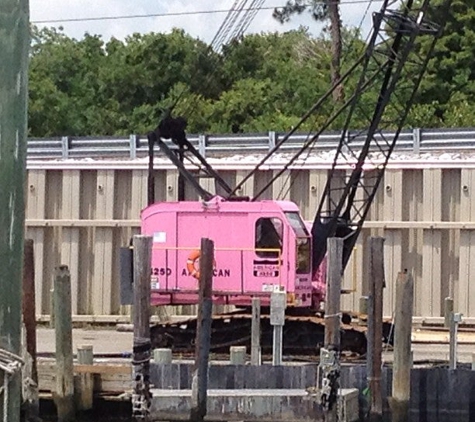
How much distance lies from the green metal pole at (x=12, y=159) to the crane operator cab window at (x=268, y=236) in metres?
16.4

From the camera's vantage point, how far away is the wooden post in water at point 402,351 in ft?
48.0

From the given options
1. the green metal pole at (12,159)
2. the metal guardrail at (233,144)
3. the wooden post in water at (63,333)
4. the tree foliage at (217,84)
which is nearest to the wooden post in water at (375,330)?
the wooden post in water at (63,333)

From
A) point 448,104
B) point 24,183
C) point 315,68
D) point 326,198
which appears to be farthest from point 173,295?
point 315,68

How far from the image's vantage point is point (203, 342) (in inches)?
581

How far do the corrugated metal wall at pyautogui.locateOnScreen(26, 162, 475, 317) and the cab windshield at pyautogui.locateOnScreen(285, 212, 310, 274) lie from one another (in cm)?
443

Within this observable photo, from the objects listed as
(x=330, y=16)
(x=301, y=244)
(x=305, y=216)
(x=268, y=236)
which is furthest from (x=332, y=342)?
(x=330, y=16)

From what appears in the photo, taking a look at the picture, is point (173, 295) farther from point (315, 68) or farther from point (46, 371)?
point (315, 68)

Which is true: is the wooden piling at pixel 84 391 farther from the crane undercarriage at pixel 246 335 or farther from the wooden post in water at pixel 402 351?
the crane undercarriage at pixel 246 335

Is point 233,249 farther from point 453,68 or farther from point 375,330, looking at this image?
point 453,68

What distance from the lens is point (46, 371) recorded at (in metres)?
15.9

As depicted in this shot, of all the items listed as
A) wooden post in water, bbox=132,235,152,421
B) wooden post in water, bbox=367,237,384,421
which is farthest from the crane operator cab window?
wooden post in water, bbox=132,235,152,421

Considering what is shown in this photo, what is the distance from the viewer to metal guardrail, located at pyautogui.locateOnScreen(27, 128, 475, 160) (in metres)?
29.1

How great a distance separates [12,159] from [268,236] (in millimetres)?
16626

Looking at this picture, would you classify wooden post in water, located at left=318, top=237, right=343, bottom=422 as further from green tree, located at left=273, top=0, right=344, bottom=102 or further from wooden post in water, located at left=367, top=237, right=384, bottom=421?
green tree, located at left=273, top=0, right=344, bottom=102
